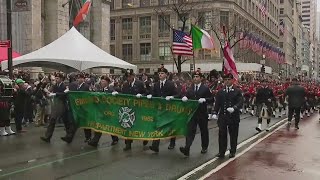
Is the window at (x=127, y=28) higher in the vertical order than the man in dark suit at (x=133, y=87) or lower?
higher

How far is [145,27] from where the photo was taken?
7412 centimetres

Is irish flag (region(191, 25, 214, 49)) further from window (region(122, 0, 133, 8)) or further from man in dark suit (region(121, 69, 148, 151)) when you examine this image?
window (region(122, 0, 133, 8))

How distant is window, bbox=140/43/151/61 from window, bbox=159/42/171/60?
2.16 m

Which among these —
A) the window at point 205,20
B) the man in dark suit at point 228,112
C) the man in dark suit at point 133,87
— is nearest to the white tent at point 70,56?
the man in dark suit at point 133,87

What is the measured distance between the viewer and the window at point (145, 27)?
7388cm

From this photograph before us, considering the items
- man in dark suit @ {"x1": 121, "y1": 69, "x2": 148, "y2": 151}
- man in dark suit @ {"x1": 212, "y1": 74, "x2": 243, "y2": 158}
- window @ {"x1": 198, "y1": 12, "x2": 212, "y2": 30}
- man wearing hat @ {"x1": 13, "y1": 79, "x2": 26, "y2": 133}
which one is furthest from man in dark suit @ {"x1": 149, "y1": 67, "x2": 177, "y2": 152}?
window @ {"x1": 198, "y1": 12, "x2": 212, "y2": 30}

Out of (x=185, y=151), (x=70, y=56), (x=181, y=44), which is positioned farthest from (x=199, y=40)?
(x=185, y=151)

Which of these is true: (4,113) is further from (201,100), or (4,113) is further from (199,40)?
(199,40)

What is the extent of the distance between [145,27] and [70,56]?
181ft

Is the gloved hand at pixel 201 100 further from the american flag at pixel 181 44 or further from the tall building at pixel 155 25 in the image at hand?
the tall building at pixel 155 25

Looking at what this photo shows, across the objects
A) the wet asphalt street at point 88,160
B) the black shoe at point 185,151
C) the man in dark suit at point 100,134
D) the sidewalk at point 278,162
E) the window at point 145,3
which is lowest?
the sidewalk at point 278,162

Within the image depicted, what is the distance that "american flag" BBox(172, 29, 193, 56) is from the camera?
84.5 feet

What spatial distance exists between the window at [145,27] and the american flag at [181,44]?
1883 inches

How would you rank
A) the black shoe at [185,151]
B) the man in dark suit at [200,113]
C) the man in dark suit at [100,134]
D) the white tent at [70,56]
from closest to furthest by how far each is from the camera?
the black shoe at [185,151] < the man in dark suit at [200,113] < the man in dark suit at [100,134] < the white tent at [70,56]
